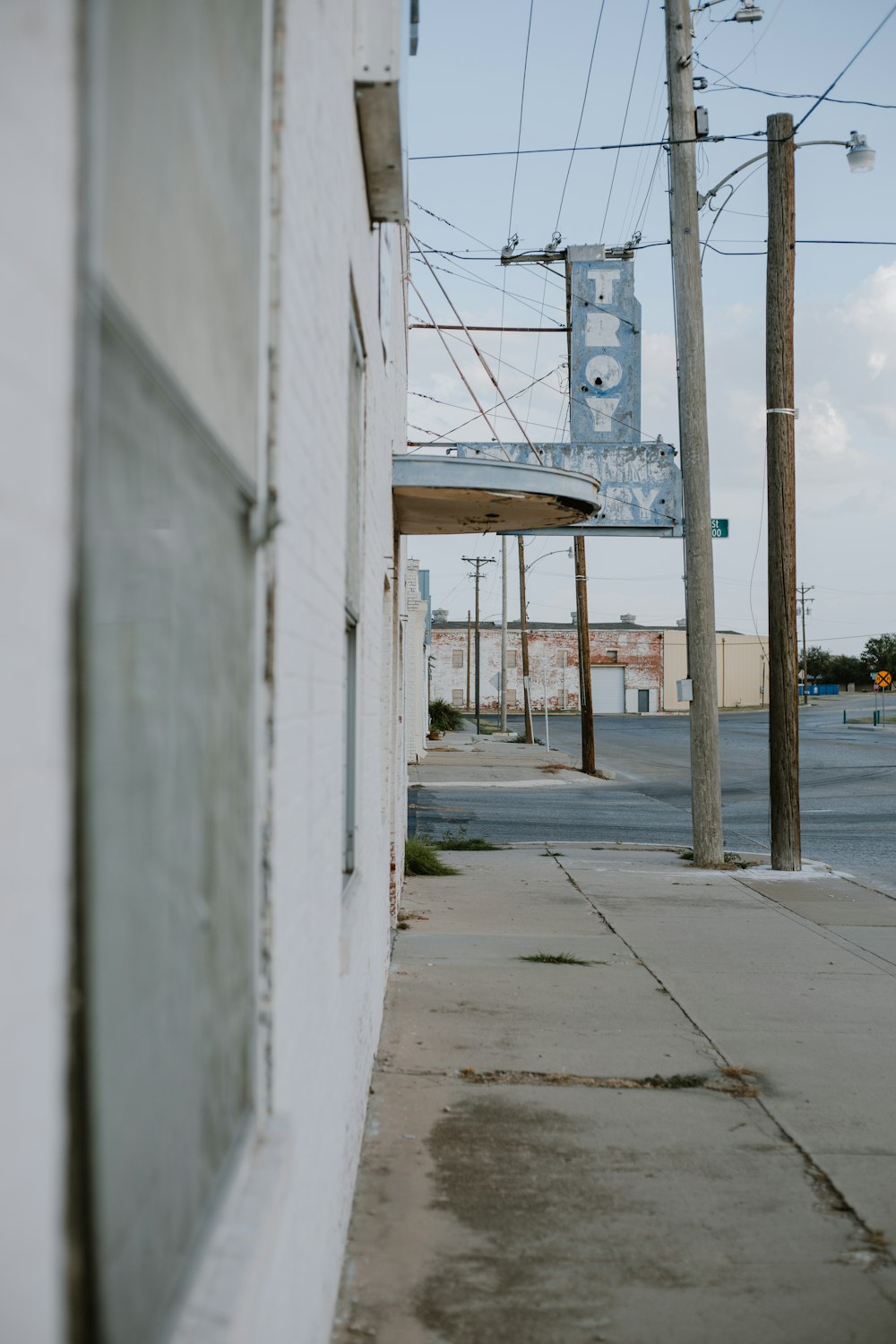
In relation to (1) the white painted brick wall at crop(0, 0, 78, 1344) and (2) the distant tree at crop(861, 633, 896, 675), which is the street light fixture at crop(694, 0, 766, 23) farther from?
(2) the distant tree at crop(861, 633, 896, 675)

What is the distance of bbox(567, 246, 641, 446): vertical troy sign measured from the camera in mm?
14383

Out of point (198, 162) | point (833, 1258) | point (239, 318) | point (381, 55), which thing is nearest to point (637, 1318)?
point (833, 1258)

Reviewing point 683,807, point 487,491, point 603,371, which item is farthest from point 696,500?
point 683,807

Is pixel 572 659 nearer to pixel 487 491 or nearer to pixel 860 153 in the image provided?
pixel 860 153

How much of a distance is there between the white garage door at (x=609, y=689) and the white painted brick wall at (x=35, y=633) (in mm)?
80069

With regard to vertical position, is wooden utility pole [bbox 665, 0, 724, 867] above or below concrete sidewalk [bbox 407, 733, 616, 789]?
above

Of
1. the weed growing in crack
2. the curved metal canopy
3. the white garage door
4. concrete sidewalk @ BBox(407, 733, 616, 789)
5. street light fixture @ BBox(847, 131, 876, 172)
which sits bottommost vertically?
concrete sidewalk @ BBox(407, 733, 616, 789)

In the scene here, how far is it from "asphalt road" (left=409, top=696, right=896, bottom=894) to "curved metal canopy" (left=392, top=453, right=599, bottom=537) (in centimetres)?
621

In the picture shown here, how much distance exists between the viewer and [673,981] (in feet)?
25.4

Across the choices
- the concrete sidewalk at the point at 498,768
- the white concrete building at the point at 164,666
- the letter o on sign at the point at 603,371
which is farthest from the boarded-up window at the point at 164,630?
the concrete sidewalk at the point at 498,768

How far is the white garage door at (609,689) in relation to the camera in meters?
81.1

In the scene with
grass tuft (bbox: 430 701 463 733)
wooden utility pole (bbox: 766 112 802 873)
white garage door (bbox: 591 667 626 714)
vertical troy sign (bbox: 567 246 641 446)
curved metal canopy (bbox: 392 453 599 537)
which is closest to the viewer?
curved metal canopy (bbox: 392 453 599 537)

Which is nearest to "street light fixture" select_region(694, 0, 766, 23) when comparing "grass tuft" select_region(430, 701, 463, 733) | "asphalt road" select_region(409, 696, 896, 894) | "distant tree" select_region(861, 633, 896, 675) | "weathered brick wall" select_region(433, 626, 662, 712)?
"asphalt road" select_region(409, 696, 896, 894)

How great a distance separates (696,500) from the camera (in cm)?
1312
